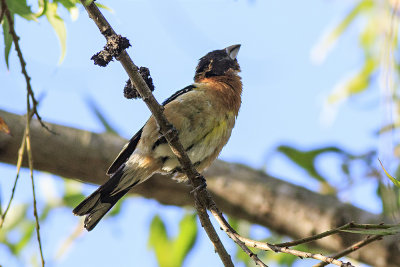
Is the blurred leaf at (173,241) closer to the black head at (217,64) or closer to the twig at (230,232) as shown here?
the black head at (217,64)

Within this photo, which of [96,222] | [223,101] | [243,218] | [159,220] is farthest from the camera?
[243,218]

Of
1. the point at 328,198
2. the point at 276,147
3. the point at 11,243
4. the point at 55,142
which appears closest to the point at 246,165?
the point at 276,147

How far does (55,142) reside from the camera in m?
4.93

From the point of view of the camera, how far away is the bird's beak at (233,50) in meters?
5.65

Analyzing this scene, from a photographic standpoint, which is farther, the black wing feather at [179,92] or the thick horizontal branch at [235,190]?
the thick horizontal branch at [235,190]

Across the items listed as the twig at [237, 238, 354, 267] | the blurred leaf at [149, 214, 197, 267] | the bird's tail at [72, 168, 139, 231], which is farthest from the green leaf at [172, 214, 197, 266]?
the twig at [237, 238, 354, 267]

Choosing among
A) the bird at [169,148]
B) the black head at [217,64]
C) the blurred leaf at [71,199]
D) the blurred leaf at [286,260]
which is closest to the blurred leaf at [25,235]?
the blurred leaf at [71,199]

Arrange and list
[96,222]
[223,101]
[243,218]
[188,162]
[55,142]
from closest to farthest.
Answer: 1. [188,162]
2. [96,222]
3. [223,101]
4. [55,142]
5. [243,218]

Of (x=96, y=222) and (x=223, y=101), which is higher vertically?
(x=223, y=101)

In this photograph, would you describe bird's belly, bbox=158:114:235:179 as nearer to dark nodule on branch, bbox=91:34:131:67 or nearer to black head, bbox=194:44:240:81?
black head, bbox=194:44:240:81

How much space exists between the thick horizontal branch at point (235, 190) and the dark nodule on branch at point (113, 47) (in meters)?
2.53

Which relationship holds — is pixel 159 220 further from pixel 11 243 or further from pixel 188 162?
pixel 188 162

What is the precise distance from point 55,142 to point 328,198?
2.73 meters

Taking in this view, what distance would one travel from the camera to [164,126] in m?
3.01
